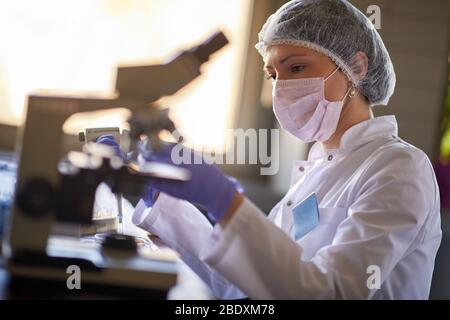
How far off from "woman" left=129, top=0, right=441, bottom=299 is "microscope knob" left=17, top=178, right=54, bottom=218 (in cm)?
20

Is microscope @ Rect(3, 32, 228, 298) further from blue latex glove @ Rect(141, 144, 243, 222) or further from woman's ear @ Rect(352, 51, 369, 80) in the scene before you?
woman's ear @ Rect(352, 51, 369, 80)

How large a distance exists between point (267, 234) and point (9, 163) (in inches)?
31.0

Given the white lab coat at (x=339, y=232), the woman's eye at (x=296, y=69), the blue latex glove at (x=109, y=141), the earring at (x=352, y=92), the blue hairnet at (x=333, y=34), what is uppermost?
the blue hairnet at (x=333, y=34)

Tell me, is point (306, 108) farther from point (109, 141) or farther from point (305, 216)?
point (109, 141)

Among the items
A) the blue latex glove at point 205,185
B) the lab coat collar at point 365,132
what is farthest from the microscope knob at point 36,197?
the lab coat collar at point 365,132

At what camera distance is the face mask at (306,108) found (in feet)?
4.73

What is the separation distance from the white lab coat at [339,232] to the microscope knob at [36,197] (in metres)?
0.31

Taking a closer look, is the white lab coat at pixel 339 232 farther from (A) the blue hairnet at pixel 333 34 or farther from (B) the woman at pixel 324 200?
(A) the blue hairnet at pixel 333 34

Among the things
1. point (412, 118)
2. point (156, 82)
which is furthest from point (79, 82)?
point (412, 118)

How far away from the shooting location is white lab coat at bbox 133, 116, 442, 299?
1.02 m

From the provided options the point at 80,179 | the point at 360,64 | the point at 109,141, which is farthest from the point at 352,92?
the point at 80,179

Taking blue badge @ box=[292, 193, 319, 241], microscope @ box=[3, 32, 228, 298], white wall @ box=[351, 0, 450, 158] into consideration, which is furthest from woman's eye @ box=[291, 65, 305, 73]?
white wall @ box=[351, 0, 450, 158]

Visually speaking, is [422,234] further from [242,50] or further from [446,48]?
[242,50]
